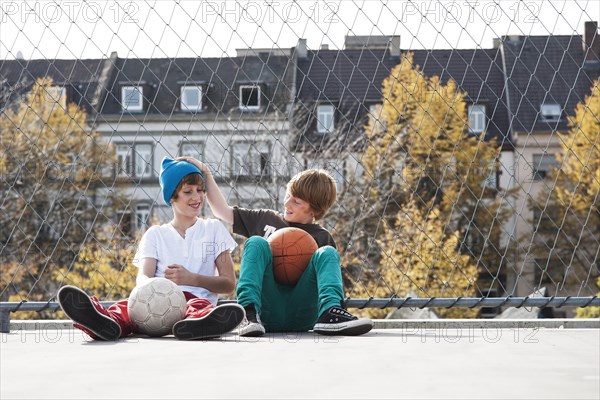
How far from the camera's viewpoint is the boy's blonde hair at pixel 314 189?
9.74ft

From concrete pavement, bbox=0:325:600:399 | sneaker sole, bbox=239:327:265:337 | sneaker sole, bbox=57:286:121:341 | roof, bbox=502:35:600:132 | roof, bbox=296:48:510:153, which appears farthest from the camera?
roof, bbox=502:35:600:132

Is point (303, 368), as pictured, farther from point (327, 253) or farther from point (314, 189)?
point (314, 189)

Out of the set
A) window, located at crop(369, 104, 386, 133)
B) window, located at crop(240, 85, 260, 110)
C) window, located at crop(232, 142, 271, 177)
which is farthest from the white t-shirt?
window, located at crop(240, 85, 260, 110)

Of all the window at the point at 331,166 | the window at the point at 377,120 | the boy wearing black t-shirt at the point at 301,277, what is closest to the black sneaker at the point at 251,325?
the boy wearing black t-shirt at the point at 301,277

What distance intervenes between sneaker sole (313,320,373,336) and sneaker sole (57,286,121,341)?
0.52 m

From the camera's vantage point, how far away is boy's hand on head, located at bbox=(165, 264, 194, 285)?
2.89 metres

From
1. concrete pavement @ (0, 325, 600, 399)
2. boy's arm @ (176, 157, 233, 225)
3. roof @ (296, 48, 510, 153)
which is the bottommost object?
concrete pavement @ (0, 325, 600, 399)

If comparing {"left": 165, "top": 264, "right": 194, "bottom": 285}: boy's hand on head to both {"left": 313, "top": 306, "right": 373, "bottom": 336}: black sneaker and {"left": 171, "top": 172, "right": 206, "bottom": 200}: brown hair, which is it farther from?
{"left": 313, "top": 306, "right": 373, "bottom": 336}: black sneaker

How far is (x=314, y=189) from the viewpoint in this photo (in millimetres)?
2971

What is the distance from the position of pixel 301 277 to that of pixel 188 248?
0.40 metres

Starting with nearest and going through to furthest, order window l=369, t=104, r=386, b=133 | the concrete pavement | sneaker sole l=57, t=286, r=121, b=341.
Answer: the concrete pavement
sneaker sole l=57, t=286, r=121, b=341
window l=369, t=104, r=386, b=133

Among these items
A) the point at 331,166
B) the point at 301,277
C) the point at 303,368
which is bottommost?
the point at 303,368

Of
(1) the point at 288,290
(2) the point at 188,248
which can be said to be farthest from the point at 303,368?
(2) the point at 188,248

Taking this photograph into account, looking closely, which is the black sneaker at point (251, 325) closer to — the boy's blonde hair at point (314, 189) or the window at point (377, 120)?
the boy's blonde hair at point (314, 189)
